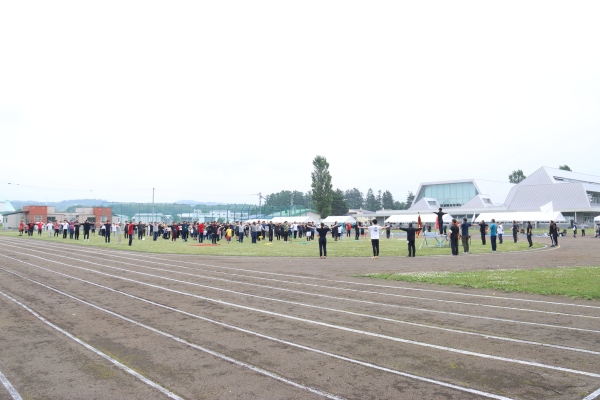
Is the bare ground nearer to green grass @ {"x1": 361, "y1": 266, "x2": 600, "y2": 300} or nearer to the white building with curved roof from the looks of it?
green grass @ {"x1": 361, "y1": 266, "x2": 600, "y2": 300}

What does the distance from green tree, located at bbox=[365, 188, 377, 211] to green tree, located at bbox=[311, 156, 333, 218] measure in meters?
101

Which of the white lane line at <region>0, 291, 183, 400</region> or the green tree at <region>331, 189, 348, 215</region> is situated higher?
the green tree at <region>331, 189, 348, 215</region>

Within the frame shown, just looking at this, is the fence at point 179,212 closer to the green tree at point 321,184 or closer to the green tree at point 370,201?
the green tree at point 321,184

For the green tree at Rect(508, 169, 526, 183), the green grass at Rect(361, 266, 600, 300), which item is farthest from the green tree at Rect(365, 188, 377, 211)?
the green grass at Rect(361, 266, 600, 300)

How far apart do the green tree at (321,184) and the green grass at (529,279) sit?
74291 mm

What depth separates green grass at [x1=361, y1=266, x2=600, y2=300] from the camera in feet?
35.8

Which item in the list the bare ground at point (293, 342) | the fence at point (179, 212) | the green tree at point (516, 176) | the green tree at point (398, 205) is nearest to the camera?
the bare ground at point (293, 342)

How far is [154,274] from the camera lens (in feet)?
49.9

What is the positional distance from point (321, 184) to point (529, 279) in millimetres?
77538

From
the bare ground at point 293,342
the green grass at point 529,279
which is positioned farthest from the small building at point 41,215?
the bare ground at point 293,342

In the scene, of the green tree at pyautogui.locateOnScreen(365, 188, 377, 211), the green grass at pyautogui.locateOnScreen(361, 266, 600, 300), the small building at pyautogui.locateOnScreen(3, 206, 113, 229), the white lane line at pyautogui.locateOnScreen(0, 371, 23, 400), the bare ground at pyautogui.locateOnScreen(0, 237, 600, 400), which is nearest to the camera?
the white lane line at pyautogui.locateOnScreen(0, 371, 23, 400)

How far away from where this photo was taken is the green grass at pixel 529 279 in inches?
430

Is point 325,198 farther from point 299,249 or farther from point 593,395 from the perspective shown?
point 593,395

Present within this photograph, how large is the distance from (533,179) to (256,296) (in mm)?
84868
